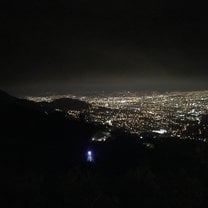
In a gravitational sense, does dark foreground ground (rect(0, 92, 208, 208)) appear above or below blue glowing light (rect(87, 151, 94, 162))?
above

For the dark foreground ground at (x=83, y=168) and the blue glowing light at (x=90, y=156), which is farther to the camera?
the blue glowing light at (x=90, y=156)

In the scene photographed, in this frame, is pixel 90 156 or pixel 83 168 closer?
pixel 83 168

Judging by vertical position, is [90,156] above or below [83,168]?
below

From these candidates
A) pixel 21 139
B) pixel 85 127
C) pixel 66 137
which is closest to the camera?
pixel 21 139

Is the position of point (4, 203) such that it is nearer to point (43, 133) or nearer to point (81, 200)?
point (81, 200)

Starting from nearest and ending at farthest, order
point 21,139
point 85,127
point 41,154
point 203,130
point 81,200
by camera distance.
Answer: point 81,200, point 41,154, point 21,139, point 85,127, point 203,130

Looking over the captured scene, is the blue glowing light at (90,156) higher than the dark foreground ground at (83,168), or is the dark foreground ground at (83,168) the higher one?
the dark foreground ground at (83,168)

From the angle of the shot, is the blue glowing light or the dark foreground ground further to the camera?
the blue glowing light

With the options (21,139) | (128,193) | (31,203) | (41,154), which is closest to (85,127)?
(21,139)
